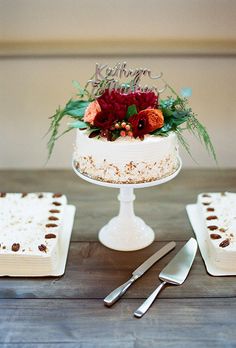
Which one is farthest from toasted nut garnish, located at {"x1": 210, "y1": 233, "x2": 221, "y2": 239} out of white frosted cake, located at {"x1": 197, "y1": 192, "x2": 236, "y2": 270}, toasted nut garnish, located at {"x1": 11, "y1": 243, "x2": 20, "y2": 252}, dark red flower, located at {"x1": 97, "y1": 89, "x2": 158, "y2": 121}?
toasted nut garnish, located at {"x1": 11, "y1": 243, "x2": 20, "y2": 252}

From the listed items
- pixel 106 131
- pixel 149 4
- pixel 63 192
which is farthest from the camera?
pixel 149 4

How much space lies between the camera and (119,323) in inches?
31.8

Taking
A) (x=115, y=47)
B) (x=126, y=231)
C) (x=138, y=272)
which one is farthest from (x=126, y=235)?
(x=115, y=47)

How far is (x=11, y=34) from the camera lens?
1.53 m

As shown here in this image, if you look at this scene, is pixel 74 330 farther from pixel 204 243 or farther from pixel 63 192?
pixel 63 192

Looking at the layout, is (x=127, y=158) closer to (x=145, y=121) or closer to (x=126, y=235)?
(x=145, y=121)

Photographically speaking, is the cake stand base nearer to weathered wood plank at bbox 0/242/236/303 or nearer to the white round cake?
weathered wood plank at bbox 0/242/236/303

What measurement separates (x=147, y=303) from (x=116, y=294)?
6 centimetres

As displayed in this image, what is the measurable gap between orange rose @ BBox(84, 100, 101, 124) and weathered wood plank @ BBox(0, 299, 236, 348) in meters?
0.38

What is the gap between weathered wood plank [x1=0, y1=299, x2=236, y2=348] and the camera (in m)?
0.76

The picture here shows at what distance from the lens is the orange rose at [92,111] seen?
3.13 feet

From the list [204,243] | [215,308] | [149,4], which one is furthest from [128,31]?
[215,308]

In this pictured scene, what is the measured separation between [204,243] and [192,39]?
772 millimetres

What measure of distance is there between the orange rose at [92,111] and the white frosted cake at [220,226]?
0.37 meters
